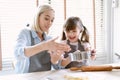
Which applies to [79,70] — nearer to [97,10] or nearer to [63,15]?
[63,15]

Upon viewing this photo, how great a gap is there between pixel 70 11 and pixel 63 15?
12 centimetres

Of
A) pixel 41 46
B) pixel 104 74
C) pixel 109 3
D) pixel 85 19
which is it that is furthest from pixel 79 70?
pixel 109 3

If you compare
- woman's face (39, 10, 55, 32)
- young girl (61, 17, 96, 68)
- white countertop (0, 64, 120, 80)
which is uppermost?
woman's face (39, 10, 55, 32)

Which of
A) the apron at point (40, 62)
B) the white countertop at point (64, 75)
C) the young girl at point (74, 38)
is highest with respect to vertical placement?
the young girl at point (74, 38)

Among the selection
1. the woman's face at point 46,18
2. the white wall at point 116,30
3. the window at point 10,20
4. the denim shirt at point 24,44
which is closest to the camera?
the denim shirt at point 24,44

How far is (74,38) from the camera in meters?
1.76

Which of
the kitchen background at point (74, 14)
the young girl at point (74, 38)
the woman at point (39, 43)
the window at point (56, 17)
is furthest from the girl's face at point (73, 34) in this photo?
the window at point (56, 17)

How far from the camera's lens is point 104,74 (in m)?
1.36

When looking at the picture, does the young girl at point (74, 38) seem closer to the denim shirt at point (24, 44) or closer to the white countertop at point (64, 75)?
the denim shirt at point (24, 44)

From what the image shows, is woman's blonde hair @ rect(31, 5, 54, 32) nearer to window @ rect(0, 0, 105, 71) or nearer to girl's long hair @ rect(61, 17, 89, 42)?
girl's long hair @ rect(61, 17, 89, 42)

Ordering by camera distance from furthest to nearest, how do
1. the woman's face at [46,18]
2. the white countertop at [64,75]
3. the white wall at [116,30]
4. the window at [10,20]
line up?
the white wall at [116,30] → the window at [10,20] → the woman's face at [46,18] → the white countertop at [64,75]

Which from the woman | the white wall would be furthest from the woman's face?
the white wall

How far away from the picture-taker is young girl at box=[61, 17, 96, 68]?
1703 mm

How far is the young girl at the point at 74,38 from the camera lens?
67.1 inches
